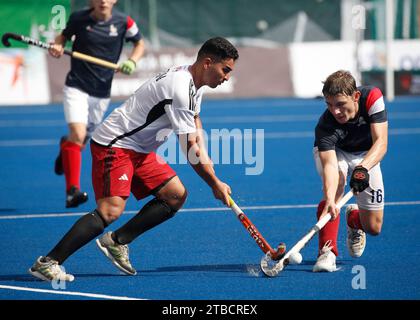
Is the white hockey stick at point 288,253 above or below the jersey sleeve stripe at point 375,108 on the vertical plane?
below

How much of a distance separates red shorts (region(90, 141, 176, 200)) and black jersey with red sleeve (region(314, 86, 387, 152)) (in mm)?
1024

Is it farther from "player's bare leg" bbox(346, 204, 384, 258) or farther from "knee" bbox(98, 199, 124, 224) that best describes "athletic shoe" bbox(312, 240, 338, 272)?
"knee" bbox(98, 199, 124, 224)

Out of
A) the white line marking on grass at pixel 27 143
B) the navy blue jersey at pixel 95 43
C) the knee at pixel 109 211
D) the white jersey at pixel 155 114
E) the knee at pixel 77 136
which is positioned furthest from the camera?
the white line marking on grass at pixel 27 143

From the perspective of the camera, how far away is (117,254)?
587cm

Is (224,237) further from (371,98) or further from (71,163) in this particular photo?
(71,163)

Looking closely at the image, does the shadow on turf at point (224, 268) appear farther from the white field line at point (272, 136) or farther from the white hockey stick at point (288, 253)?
the white field line at point (272, 136)

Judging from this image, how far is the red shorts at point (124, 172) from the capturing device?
5.70 metres

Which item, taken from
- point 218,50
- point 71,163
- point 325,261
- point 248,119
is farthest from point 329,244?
point 248,119

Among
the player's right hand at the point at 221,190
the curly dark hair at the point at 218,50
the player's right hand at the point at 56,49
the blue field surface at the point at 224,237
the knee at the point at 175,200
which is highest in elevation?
the player's right hand at the point at 56,49

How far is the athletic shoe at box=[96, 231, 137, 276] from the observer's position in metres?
5.86

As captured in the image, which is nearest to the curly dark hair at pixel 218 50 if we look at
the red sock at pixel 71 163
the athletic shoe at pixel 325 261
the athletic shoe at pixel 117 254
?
the athletic shoe at pixel 117 254

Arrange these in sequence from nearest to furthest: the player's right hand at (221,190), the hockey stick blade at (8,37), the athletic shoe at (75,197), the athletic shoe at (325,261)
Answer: the player's right hand at (221,190)
the athletic shoe at (325,261)
the athletic shoe at (75,197)
the hockey stick blade at (8,37)
